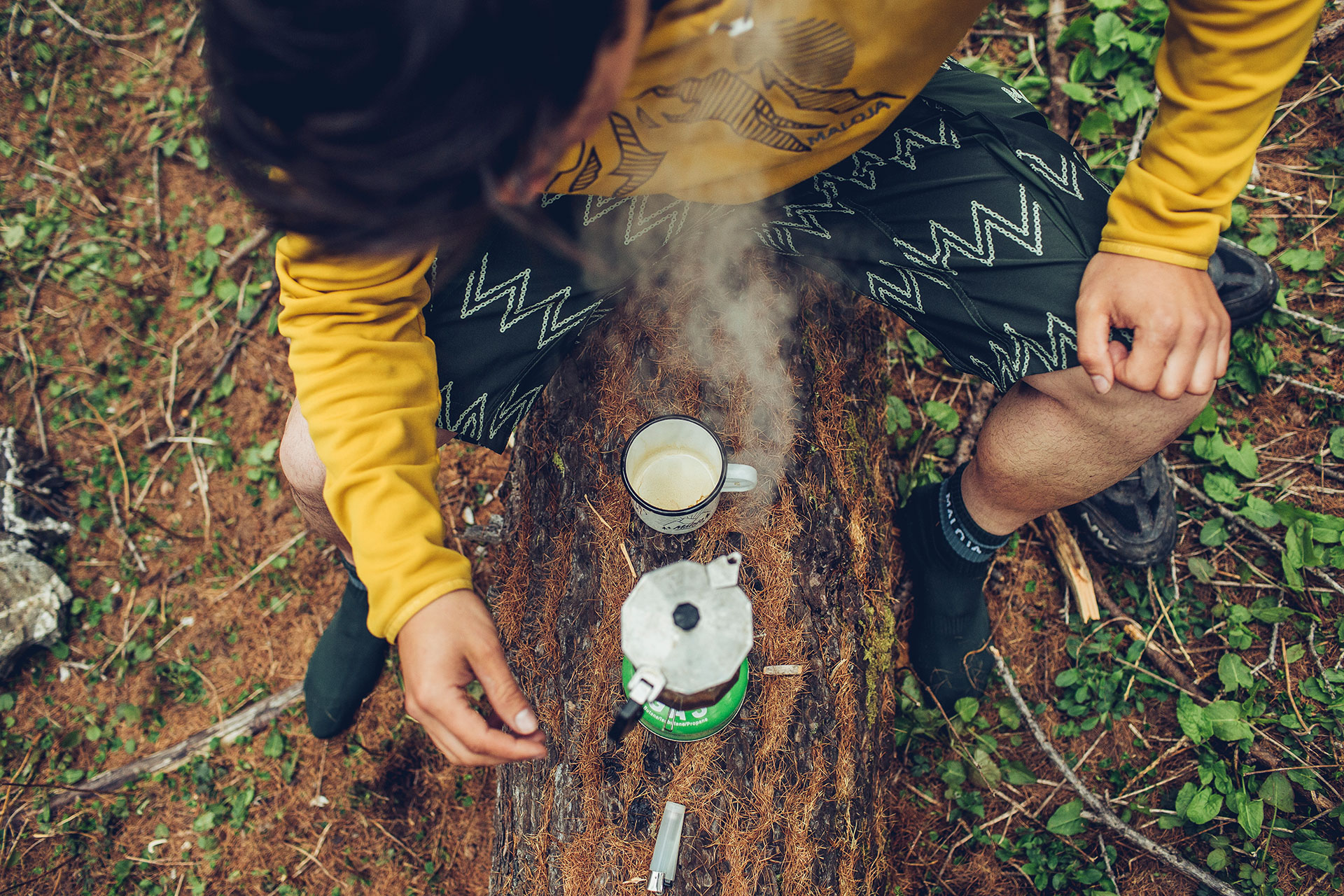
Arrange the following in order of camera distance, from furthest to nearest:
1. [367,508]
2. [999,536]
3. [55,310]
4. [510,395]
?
[55,310] → [999,536] → [510,395] → [367,508]

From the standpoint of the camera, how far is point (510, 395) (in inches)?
78.6

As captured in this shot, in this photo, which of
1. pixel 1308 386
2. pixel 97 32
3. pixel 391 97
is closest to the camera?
pixel 391 97

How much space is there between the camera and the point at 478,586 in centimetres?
292

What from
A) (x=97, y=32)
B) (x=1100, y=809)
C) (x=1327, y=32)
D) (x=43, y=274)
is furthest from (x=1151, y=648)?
(x=97, y=32)

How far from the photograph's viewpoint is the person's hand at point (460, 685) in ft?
4.77

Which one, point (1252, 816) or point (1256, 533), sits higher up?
point (1256, 533)

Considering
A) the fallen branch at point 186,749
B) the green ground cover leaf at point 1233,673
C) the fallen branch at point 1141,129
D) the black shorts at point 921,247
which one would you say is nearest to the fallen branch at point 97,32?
the black shorts at point 921,247

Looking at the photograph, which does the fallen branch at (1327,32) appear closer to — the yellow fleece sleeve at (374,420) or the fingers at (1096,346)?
the fingers at (1096,346)

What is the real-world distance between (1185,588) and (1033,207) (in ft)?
6.10

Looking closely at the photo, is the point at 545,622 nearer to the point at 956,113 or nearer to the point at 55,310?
the point at 956,113

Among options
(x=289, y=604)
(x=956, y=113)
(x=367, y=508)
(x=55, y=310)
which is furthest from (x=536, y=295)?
→ (x=55, y=310)

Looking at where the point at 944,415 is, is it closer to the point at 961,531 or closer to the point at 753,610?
the point at 961,531

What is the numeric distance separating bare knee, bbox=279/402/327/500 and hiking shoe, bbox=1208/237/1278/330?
3254mm

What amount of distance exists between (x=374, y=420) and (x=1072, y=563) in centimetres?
267
